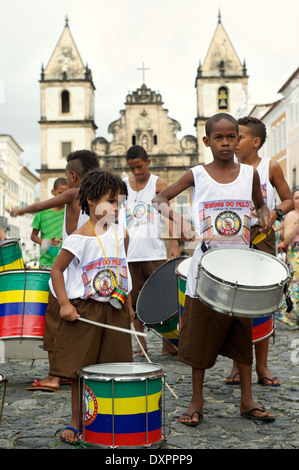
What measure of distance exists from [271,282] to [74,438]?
126 centimetres

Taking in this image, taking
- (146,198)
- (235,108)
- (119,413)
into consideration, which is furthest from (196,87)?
(119,413)

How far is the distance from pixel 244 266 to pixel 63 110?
54123mm

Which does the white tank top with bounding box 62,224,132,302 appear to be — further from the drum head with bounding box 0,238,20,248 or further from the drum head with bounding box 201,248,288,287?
the drum head with bounding box 0,238,20,248

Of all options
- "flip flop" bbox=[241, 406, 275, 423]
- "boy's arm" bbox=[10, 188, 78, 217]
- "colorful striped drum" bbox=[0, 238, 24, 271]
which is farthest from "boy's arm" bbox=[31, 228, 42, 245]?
"flip flop" bbox=[241, 406, 275, 423]

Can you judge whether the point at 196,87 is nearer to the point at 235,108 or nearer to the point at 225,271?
the point at 235,108

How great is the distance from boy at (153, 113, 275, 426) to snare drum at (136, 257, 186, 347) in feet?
6.15

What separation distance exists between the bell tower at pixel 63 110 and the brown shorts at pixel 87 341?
165 ft

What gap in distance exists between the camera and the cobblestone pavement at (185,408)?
363 centimetres

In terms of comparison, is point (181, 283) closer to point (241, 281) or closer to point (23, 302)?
point (23, 302)

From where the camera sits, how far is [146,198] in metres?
6.57

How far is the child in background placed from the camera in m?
3.60

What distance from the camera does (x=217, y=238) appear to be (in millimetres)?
3928

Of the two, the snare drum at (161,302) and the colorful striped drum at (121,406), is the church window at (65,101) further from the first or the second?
the colorful striped drum at (121,406)

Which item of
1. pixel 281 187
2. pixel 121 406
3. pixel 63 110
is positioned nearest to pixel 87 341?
pixel 121 406
